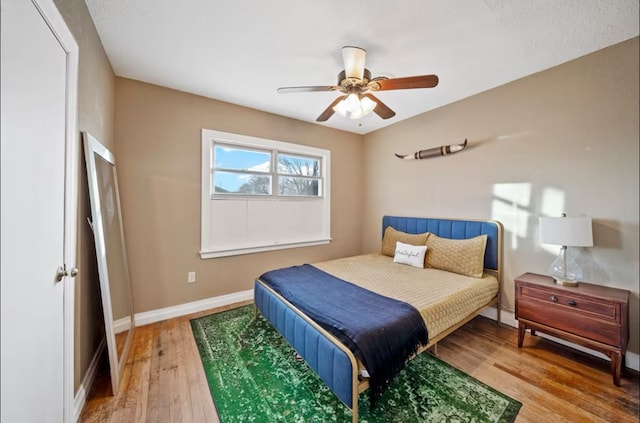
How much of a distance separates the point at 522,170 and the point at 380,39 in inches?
79.8

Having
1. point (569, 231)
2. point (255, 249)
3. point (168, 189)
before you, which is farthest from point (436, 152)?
point (168, 189)

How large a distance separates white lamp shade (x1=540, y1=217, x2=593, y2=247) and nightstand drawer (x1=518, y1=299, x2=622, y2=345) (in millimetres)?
535

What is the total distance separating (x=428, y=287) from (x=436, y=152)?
1.89m

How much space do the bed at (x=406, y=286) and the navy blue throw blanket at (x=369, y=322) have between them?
0.02 metres

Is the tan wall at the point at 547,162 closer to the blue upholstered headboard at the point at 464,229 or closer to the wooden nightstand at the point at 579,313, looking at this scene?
the blue upholstered headboard at the point at 464,229

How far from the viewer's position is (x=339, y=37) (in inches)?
77.3

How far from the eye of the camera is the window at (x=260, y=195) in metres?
3.13

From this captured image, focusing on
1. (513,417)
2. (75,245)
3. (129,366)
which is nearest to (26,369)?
(75,245)

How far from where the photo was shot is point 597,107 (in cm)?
216

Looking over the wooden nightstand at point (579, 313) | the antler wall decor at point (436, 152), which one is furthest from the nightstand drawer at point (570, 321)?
the antler wall decor at point (436, 152)

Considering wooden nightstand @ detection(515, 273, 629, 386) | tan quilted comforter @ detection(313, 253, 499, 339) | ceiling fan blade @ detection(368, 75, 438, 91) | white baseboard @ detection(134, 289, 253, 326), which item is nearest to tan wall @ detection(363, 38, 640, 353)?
wooden nightstand @ detection(515, 273, 629, 386)

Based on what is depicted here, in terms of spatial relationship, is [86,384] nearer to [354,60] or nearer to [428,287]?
[428,287]

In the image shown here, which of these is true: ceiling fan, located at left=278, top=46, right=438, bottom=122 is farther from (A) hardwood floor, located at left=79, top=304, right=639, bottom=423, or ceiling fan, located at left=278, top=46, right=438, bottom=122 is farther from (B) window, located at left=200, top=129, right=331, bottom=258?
(A) hardwood floor, located at left=79, top=304, right=639, bottom=423

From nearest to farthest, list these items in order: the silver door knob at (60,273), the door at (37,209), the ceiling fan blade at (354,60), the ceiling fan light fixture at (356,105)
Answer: the door at (37,209) < the silver door knob at (60,273) < the ceiling fan blade at (354,60) < the ceiling fan light fixture at (356,105)
